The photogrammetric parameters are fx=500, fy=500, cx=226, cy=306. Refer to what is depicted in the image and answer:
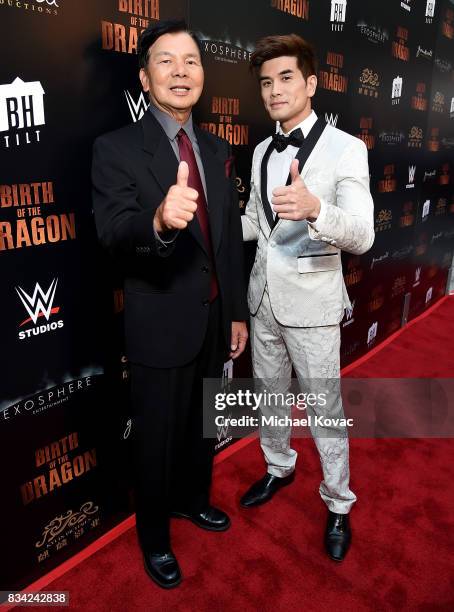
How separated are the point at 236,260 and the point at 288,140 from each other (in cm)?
53

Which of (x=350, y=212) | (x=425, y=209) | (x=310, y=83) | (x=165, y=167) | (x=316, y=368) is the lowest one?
(x=316, y=368)

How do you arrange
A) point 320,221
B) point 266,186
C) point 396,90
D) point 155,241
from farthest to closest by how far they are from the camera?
1. point 396,90
2. point 266,186
3. point 320,221
4. point 155,241

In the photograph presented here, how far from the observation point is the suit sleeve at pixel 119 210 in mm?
1419

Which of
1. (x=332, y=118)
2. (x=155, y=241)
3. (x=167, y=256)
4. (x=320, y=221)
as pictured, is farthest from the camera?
(x=332, y=118)

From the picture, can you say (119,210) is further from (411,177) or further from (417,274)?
(417,274)

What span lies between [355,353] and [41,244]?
2.99 meters

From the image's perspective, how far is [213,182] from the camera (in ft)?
6.00

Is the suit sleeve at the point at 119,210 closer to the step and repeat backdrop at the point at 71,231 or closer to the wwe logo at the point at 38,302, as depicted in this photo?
the step and repeat backdrop at the point at 71,231

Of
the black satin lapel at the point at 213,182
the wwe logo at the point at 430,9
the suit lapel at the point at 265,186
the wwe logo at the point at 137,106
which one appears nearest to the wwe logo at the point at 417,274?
the wwe logo at the point at 430,9

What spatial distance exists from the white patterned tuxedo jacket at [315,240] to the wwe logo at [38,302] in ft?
2.81

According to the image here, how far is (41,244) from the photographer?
173 centimetres

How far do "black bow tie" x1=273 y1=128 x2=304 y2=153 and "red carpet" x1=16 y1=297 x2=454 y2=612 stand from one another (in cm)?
166

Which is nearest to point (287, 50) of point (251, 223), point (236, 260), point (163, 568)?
point (251, 223)

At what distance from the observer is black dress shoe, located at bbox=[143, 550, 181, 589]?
1.95 m
